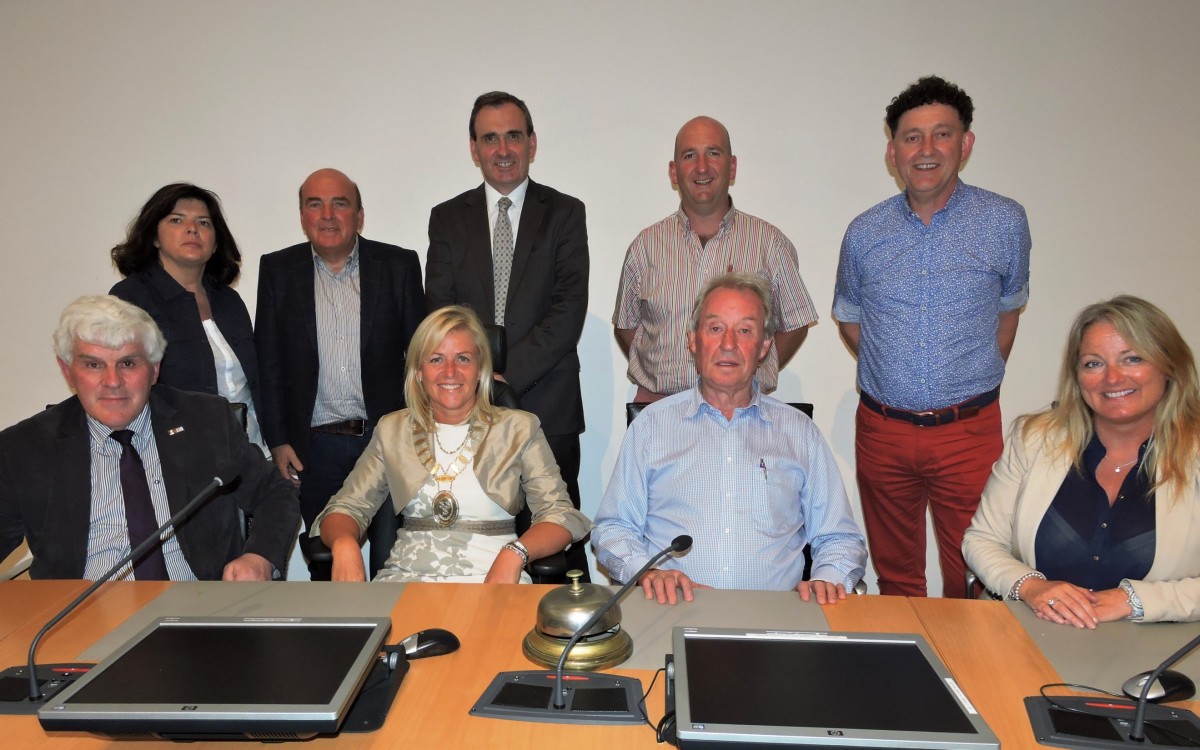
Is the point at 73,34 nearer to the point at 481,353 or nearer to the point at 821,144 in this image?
the point at 481,353

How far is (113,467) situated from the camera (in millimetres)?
2406

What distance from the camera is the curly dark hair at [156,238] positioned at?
3422mm

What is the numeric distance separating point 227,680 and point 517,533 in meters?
1.42

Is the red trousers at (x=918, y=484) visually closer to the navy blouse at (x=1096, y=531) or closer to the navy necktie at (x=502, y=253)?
the navy blouse at (x=1096, y=531)

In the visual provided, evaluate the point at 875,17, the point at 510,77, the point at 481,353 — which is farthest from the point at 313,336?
the point at 875,17

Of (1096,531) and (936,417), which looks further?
(936,417)

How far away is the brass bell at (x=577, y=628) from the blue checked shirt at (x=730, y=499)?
1.98 feet

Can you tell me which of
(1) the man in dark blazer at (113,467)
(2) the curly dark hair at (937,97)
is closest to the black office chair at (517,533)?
(1) the man in dark blazer at (113,467)

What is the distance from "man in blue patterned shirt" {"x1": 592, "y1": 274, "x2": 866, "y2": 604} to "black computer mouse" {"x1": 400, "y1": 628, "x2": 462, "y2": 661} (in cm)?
69

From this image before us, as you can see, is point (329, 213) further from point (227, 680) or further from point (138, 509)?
point (227, 680)

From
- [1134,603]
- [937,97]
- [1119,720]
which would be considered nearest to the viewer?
[1119,720]

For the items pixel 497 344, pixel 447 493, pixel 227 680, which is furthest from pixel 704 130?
pixel 227 680

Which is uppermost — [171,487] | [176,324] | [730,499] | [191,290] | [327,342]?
[191,290]

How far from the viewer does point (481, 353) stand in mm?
2727
